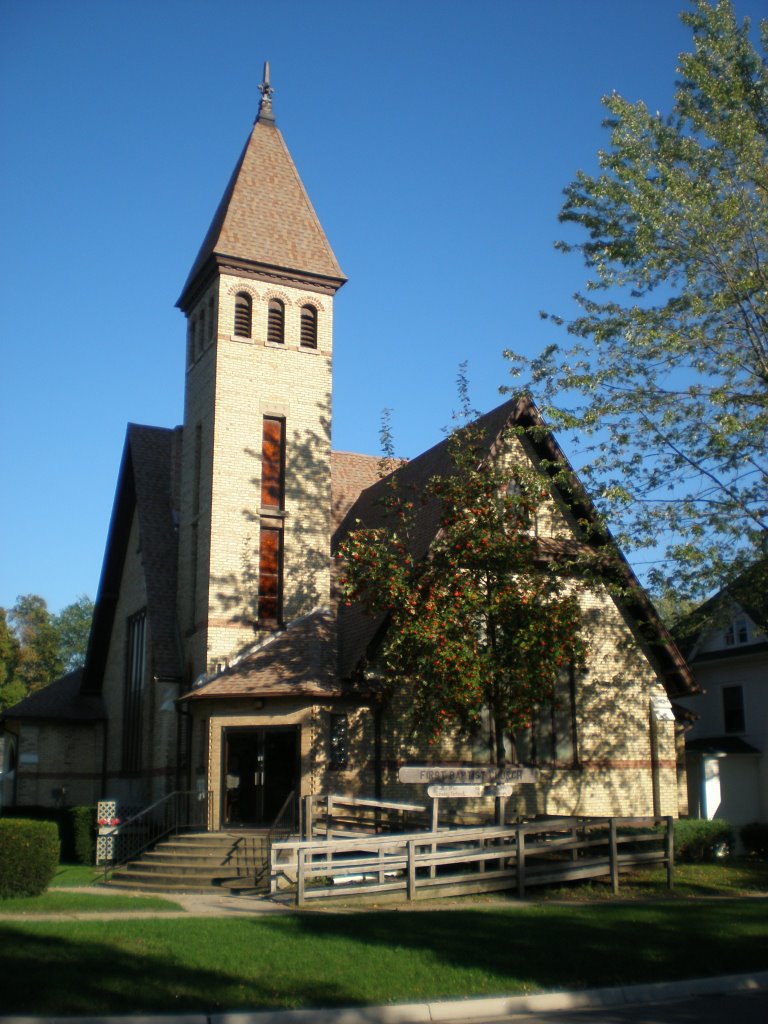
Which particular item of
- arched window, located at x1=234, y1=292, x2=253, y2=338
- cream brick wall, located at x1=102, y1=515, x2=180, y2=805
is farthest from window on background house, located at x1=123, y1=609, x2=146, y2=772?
arched window, located at x1=234, y1=292, x2=253, y2=338

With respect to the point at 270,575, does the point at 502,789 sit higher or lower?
lower

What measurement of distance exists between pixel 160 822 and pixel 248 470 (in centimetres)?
855

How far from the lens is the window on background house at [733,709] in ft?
106

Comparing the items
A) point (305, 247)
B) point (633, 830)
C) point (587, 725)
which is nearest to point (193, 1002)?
point (633, 830)

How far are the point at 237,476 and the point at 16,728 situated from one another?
12873 millimetres

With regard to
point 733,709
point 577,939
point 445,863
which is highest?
point 733,709

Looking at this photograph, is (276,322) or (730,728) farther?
(730,728)

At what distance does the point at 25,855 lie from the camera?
53.3ft

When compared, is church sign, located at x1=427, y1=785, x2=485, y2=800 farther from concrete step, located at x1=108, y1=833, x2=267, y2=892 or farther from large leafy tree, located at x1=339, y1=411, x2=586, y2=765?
concrete step, located at x1=108, y1=833, x2=267, y2=892

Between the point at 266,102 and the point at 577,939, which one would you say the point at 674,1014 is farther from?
the point at 266,102

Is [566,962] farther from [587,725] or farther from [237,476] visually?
[237,476]

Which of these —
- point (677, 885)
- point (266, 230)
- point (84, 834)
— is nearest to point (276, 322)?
point (266, 230)

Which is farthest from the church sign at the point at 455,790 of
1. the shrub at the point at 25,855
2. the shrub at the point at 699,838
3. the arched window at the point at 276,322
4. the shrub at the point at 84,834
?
the arched window at the point at 276,322

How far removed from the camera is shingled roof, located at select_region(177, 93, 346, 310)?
88.8ft
